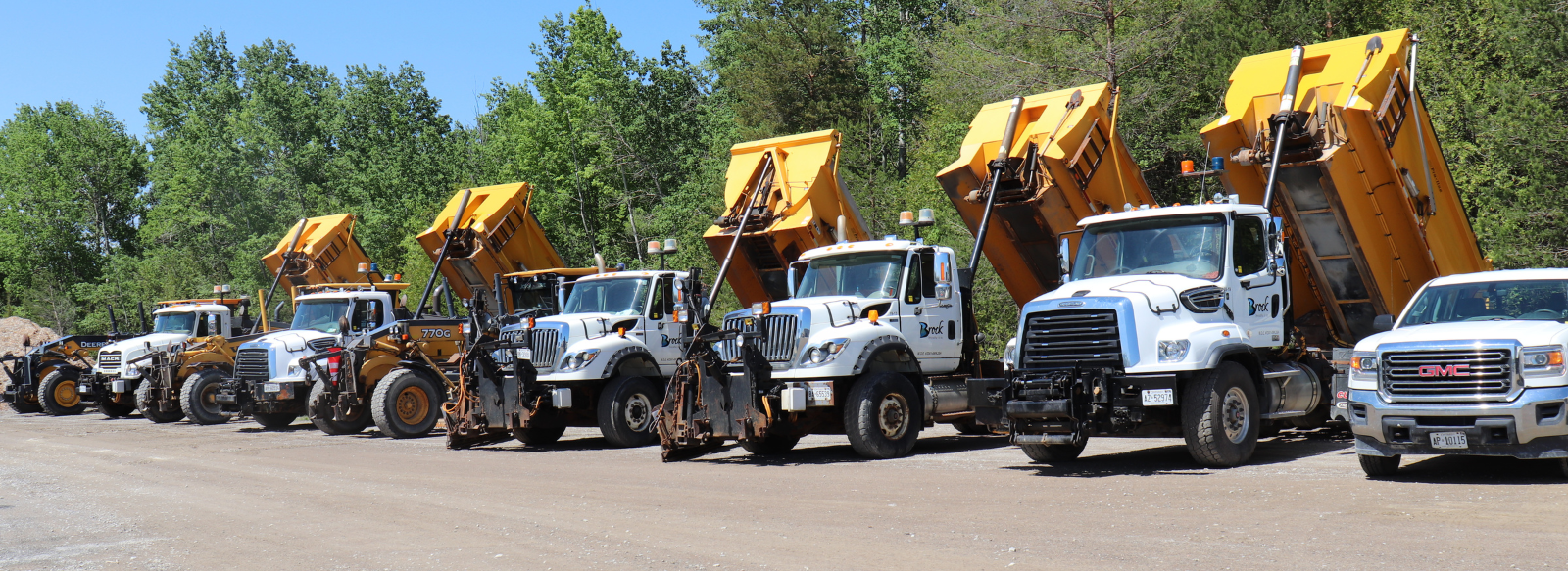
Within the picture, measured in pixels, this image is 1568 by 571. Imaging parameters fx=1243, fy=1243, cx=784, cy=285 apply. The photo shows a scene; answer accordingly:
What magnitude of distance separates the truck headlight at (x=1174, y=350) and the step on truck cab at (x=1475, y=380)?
1358 millimetres

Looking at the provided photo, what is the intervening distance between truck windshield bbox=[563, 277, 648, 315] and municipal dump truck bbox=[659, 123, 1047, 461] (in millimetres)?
1996

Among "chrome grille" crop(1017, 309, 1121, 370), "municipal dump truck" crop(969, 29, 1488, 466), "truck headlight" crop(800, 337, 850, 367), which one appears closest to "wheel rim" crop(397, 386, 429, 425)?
"truck headlight" crop(800, 337, 850, 367)

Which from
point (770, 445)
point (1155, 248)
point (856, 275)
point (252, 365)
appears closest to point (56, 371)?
point (252, 365)

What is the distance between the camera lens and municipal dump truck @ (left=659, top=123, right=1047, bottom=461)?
43.7ft

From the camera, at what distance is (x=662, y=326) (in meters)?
16.8

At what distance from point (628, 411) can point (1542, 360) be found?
34.1 ft

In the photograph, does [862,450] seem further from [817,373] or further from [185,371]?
[185,371]

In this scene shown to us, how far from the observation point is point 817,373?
1317 centimetres

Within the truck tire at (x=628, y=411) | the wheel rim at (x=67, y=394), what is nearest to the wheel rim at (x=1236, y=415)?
the truck tire at (x=628, y=411)

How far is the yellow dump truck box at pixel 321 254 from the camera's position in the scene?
2858cm

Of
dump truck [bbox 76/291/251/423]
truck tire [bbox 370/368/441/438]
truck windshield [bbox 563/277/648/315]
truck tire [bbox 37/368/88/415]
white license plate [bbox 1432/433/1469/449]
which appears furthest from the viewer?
truck tire [bbox 37/368/88/415]

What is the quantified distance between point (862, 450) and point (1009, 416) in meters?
2.58

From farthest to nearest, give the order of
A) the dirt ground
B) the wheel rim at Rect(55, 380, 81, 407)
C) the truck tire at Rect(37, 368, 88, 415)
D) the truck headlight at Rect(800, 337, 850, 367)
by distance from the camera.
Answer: the wheel rim at Rect(55, 380, 81, 407) → the truck tire at Rect(37, 368, 88, 415) → the truck headlight at Rect(800, 337, 850, 367) → the dirt ground

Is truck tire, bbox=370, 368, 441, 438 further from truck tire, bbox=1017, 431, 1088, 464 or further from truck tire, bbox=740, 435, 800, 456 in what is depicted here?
truck tire, bbox=1017, 431, 1088, 464
